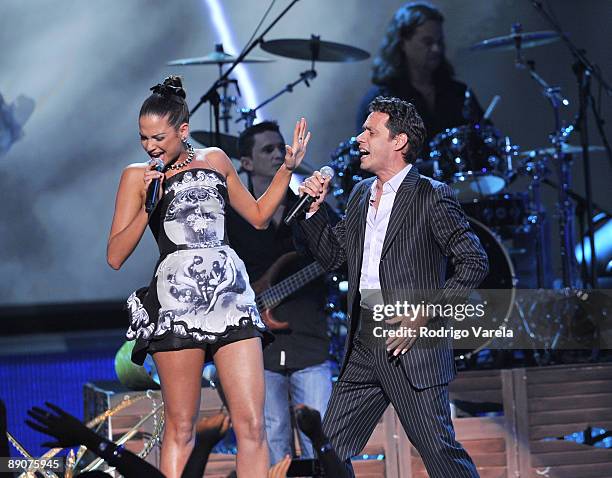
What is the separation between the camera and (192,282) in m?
3.40

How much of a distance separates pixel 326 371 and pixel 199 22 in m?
4.02

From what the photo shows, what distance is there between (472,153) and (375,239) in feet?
11.3

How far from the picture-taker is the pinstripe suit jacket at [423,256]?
152 inches

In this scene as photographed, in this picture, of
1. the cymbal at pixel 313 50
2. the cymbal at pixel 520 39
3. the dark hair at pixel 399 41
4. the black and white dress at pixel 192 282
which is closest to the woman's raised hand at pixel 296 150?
the black and white dress at pixel 192 282

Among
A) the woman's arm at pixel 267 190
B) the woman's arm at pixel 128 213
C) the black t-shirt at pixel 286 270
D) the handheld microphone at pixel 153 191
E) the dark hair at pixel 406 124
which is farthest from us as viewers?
the black t-shirt at pixel 286 270

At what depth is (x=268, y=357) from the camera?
199 inches

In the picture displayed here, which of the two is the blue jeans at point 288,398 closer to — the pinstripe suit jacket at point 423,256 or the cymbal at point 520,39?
the pinstripe suit jacket at point 423,256

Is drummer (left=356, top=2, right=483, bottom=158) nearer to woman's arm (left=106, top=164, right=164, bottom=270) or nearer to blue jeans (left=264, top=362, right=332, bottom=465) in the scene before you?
blue jeans (left=264, top=362, right=332, bottom=465)

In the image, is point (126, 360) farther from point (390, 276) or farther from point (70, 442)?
point (70, 442)

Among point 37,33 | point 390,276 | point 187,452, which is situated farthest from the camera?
point 37,33

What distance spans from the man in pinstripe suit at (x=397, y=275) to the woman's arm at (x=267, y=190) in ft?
0.38

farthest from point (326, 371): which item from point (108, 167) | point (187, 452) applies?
point (108, 167)

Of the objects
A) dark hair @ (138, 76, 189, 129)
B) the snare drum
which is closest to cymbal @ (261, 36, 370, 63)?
the snare drum

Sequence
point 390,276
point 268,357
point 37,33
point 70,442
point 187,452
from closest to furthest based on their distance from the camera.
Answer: point 70,442, point 187,452, point 390,276, point 268,357, point 37,33
